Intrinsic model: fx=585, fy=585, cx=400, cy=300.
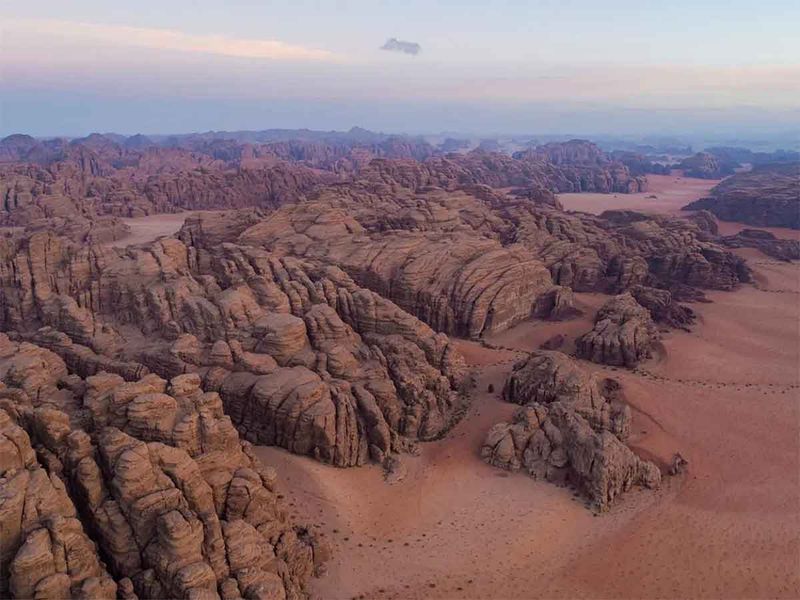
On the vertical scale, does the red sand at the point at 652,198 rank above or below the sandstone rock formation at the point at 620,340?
above

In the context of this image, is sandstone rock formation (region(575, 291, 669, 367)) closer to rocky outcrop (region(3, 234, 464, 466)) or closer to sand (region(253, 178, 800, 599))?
sand (region(253, 178, 800, 599))

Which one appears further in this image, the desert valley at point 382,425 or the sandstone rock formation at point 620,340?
the sandstone rock formation at point 620,340

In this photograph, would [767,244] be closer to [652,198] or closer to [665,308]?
[665,308]

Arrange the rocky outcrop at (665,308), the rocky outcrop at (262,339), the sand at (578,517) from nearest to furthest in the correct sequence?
1. the sand at (578,517)
2. the rocky outcrop at (262,339)
3. the rocky outcrop at (665,308)

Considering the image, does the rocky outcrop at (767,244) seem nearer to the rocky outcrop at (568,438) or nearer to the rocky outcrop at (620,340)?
the rocky outcrop at (620,340)

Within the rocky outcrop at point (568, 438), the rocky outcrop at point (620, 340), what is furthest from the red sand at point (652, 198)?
the rocky outcrop at point (568, 438)

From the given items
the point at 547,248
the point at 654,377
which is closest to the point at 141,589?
the point at 654,377

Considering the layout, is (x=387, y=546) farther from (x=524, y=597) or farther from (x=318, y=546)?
(x=524, y=597)
